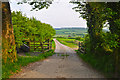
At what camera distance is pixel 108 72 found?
5449 millimetres

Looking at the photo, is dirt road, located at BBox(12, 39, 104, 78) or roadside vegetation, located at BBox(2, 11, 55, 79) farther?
roadside vegetation, located at BBox(2, 11, 55, 79)

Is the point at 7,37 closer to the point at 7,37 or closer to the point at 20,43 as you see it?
the point at 7,37

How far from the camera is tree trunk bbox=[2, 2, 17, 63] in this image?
723cm

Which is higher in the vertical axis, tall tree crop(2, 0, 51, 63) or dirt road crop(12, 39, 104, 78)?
tall tree crop(2, 0, 51, 63)

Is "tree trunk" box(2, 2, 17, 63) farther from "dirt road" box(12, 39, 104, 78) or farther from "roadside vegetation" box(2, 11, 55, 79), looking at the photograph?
"dirt road" box(12, 39, 104, 78)

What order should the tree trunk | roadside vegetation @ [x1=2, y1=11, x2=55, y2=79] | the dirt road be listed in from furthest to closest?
1. the tree trunk
2. roadside vegetation @ [x1=2, y1=11, x2=55, y2=79]
3. the dirt road

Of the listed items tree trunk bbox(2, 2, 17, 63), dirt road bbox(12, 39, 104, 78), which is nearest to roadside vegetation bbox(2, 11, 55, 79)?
tree trunk bbox(2, 2, 17, 63)

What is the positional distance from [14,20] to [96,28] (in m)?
9.20

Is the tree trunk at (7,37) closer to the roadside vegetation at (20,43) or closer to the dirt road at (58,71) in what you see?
the roadside vegetation at (20,43)

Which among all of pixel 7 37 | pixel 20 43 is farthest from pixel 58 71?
pixel 20 43

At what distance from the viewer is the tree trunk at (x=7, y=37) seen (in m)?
7.23

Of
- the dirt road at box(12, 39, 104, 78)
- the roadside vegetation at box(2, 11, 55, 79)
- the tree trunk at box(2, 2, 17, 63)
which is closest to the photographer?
the dirt road at box(12, 39, 104, 78)

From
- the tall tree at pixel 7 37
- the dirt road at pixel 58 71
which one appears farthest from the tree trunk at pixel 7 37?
the dirt road at pixel 58 71

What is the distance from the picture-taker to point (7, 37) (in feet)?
24.5
